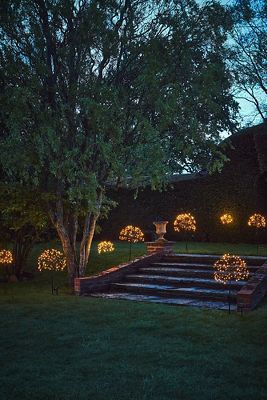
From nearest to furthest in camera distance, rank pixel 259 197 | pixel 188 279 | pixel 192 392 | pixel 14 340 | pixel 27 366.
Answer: pixel 192 392
pixel 27 366
pixel 14 340
pixel 188 279
pixel 259 197

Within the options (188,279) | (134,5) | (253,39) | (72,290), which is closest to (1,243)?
(72,290)

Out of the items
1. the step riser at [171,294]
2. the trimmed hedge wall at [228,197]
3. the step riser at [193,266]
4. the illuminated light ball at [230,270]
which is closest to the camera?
the illuminated light ball at [230,270]

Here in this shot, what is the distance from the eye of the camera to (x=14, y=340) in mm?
7309

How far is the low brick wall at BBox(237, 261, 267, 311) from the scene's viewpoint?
31.7 feet

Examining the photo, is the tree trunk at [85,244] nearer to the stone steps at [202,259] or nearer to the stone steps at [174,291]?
the stone steps at [174,291]

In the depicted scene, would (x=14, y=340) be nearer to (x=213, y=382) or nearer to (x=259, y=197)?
(x=213, y=382)

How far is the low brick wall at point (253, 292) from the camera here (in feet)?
31.7

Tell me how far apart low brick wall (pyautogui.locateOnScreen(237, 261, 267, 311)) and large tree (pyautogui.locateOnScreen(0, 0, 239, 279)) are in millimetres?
3848

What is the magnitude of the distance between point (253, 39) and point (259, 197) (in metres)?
11.2

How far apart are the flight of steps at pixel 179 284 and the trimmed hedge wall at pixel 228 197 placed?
6.00 meters


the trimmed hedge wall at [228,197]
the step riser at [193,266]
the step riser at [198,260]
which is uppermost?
the trimmed hedge wall at [228,197]

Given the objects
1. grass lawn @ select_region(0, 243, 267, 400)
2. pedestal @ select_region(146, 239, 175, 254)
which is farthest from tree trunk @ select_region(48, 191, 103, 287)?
grass lawn @ select_region(0, 243, 267, 400)

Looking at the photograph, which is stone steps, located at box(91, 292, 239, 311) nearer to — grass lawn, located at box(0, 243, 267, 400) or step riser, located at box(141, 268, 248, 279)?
grass lawn, located at box(0, 243, 267, 400)

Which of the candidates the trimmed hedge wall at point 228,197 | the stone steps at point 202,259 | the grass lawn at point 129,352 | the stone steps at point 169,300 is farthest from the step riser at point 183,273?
the trimmed hedge wall at point 228,197
